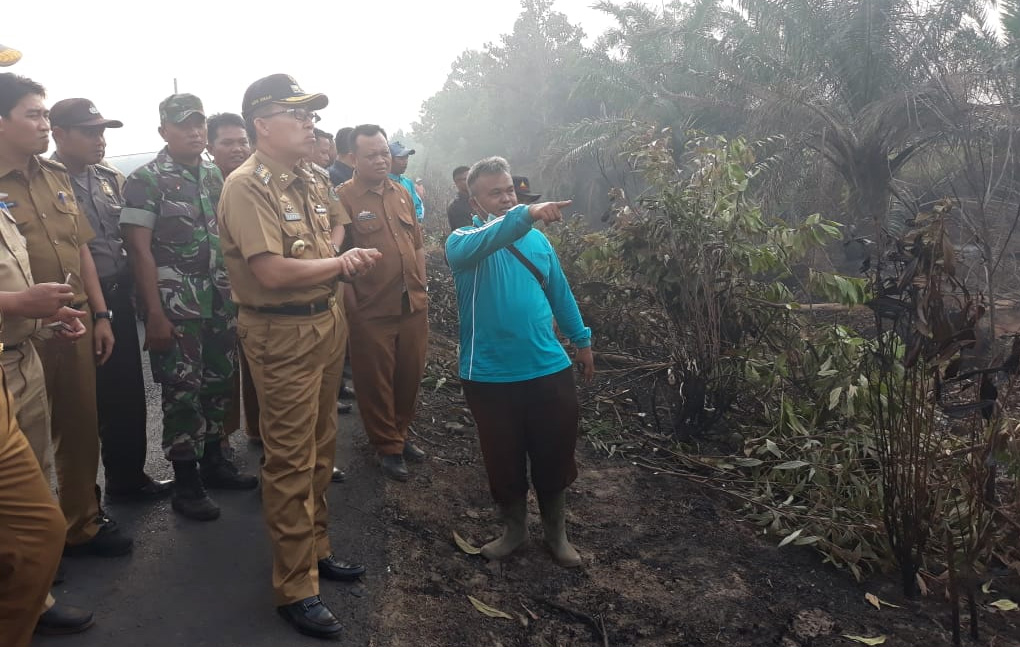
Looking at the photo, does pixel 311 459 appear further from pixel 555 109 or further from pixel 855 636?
pixel 555 109

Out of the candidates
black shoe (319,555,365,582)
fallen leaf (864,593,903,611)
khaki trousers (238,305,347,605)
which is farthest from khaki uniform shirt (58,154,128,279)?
fallen leaf (864,593,903,611)

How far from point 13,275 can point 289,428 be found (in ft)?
3.17

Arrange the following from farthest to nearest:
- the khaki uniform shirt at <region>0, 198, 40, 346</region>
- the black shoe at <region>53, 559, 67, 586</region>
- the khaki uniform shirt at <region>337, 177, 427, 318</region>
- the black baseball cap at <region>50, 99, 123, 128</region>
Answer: the khaki uniform shirt at <region>337, 177, 427, 318</region>
the black baseball cap at <region>50, 99, 123, 128</region>
the black shoe at <region>53, 559, 67, 586</region>
the khaki uniform shirt at <region>0, 198, 40, 346</region>

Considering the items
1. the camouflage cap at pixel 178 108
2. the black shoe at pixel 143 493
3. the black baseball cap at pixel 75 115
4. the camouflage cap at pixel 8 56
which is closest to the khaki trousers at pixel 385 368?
the black shoe at pixel 143 493

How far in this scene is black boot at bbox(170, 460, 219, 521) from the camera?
3309 millimetres

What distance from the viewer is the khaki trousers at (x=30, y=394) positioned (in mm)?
2381

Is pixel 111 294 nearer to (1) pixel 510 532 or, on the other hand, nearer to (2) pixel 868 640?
(1) pixel 510 532

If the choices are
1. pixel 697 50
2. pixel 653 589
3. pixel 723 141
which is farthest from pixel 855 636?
pixel 697 50

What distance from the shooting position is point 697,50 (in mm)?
15203

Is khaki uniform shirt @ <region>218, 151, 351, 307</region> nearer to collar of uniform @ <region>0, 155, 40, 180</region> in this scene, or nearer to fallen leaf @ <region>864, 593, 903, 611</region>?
collar of uniform @ <region>0, 155, 40, 180</region>

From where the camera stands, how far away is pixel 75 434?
2926mm

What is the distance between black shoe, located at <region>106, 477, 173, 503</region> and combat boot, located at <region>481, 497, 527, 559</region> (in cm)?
151

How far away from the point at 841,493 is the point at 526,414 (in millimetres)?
1733

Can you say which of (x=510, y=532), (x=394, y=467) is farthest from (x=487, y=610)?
(x=394, y=467)
